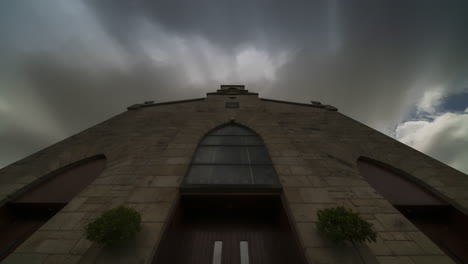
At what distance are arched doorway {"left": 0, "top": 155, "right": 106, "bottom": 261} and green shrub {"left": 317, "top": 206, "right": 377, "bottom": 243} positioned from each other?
804cm

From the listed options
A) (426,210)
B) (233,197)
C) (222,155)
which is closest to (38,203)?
(222,155)

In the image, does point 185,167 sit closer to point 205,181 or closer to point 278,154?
point 205,181

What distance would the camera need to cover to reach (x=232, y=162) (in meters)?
5.95

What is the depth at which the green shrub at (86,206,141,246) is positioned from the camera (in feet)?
9.49

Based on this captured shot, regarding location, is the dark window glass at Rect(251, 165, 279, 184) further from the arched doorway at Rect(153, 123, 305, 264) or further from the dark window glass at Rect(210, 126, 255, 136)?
the dark window glass at Rect(210, 126, 255, 136)

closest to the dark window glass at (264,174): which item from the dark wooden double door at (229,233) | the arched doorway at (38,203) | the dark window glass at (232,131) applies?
the dark wooden double door at (229,233)

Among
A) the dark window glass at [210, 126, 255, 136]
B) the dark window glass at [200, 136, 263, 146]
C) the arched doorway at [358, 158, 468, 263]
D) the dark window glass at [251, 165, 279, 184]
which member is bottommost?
the arched doorway at [358, 158, 468, 263]

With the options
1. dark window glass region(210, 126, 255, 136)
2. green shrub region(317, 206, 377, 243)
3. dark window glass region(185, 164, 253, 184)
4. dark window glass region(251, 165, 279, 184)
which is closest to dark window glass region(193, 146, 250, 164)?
dark window glass region(185, 164, 253, 184)

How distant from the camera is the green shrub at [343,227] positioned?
3027 millimetres

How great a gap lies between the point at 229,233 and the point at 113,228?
116 inches

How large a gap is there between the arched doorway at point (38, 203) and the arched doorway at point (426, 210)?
11.6 metres

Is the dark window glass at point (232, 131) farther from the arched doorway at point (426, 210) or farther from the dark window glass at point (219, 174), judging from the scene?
the arched doorway at point (426, 210)

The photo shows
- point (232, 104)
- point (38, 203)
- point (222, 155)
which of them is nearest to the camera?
point (38, 203)

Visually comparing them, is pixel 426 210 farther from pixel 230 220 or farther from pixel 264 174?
pixel 230 220
